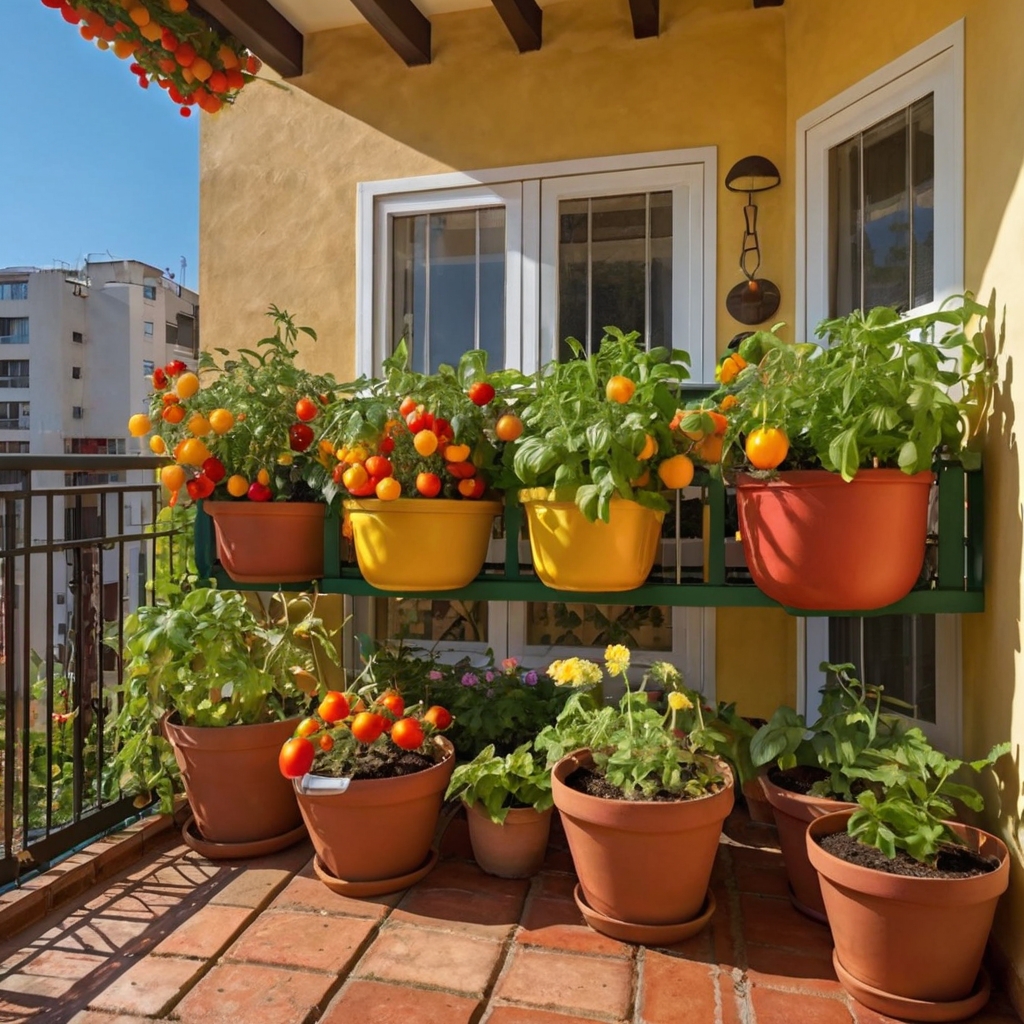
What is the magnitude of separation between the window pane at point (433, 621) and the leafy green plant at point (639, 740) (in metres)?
0.94

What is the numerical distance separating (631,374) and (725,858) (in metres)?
1.45

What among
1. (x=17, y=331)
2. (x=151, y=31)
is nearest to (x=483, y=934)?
(x=151, y=31)

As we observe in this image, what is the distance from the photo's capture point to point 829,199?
2.72 meters

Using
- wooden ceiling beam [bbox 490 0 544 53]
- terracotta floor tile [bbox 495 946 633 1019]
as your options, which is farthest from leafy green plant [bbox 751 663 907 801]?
wooden ceiling beam [bbox 490 0 544 53]

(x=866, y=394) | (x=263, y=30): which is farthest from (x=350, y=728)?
(x=263, y=30)

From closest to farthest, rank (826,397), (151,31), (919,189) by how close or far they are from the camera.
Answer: (826,397)
(919,189)
(151,31)

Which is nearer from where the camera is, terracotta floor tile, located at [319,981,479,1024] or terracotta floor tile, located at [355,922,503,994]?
terracotta floor tile, located at [319,981,479,1024]

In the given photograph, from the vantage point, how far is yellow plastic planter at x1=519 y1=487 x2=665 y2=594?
2.05 metres

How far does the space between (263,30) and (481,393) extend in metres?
2.02

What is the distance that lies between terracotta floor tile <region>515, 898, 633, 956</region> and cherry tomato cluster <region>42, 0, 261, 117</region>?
9.18 feet

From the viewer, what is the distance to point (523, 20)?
2953 mm

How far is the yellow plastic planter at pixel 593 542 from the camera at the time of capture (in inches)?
80.9

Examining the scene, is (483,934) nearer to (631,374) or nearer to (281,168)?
(631,374)

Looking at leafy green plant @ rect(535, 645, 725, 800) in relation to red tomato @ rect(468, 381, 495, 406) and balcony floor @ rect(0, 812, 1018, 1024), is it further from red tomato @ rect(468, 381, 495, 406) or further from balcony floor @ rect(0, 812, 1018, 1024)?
red tomato @ rect(468, 381, 495, 406)
